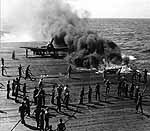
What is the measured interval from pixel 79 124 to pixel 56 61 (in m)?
28.2

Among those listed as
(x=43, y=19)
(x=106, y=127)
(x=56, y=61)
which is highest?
(x=43, y=19)

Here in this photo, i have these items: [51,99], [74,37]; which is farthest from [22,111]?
[74,37]

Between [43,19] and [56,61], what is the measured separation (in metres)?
45.6

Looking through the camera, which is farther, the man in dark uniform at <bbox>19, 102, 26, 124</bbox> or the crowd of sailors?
the man in dark uniform at <bbox>19, 102, 26, 124</bbox>

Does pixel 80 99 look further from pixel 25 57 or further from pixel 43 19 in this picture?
pixel 43 19

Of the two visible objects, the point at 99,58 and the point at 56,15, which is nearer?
the point at 99,58

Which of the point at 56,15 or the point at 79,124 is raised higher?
the point at 56,15

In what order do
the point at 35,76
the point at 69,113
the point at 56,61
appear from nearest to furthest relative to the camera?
the point at 69,113 < the point at 35,76 < the point at 56,61

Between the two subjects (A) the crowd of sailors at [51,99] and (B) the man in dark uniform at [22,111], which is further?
(B) the man in dark uniform at [22,111]

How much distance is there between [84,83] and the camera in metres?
34.5

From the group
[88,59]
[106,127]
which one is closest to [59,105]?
[106,127]

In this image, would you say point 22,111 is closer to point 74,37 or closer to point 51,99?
point 51,99

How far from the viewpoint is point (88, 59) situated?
46.2 m

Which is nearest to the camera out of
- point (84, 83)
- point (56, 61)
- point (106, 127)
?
point (106, 127)
